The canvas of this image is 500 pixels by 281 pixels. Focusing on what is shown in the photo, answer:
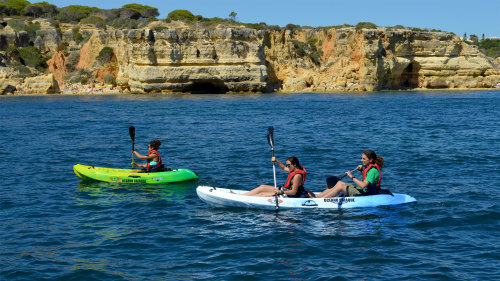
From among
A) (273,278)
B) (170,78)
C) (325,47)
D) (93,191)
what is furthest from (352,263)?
(325,47)

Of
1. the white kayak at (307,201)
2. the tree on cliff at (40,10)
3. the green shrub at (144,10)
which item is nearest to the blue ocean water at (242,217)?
the white kayak at (307,201)

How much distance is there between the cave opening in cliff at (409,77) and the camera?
63.3 metres

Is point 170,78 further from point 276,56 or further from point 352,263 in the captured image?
point 352,263

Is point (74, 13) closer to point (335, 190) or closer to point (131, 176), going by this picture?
point (131, 176)

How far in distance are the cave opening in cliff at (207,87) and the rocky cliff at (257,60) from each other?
11 centimetres

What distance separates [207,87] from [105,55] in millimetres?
12486

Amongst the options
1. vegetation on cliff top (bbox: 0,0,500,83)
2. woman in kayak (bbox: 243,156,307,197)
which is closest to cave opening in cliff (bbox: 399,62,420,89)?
vegetation on cliff top (bbox: 0,0,500,83)

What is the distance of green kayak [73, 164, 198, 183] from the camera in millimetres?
13891

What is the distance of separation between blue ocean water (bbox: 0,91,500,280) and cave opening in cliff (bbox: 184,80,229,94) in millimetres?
32221

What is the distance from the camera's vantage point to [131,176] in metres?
13.9

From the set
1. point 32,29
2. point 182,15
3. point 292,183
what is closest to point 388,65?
point 182,15

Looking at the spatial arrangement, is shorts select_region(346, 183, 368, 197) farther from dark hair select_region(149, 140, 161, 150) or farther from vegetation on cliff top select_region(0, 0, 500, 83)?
vegetation on cliff top select_region(0, 0, 500, 83)

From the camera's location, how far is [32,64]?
207 ft

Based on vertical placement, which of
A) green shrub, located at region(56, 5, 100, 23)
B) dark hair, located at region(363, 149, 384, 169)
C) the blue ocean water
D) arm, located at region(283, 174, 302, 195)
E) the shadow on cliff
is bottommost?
the blue ocean water
